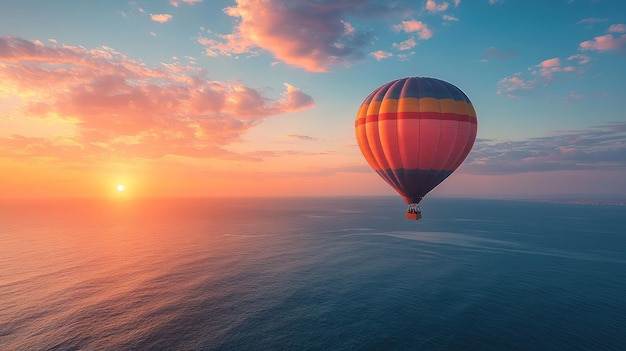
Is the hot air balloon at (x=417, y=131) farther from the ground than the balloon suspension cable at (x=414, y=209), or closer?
farther from the ground

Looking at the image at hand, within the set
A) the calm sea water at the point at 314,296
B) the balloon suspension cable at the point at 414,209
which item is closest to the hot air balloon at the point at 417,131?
the balloon suspension cable at the point at 414,209

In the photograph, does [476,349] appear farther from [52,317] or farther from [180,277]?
[52,317]

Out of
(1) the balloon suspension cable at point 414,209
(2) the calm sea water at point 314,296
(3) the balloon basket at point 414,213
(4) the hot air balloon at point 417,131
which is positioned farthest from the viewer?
(2) the calm sea water at point 314,296

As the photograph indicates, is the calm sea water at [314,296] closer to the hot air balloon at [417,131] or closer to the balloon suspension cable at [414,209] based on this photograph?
the balloon suspension cable at [414,209]

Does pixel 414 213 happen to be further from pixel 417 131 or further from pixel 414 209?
pixel 417 131

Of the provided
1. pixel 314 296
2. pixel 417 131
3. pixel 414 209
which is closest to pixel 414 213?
pixel 414 209

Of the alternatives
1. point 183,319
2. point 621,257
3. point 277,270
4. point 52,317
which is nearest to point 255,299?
point 183,319

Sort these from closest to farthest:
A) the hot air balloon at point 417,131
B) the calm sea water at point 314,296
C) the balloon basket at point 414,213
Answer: the balloon basket at point 414,213
the hot air balloon at point 417,131
the calm sea water at point 314,296
